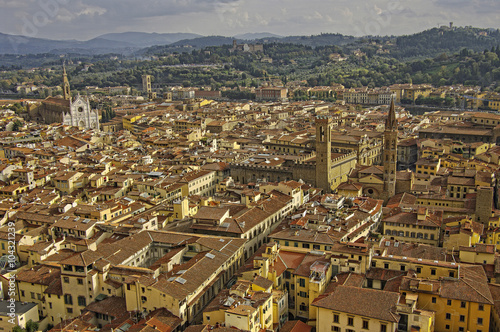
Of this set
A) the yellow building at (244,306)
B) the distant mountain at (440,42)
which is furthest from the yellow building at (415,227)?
the distant mountain at (440,42)

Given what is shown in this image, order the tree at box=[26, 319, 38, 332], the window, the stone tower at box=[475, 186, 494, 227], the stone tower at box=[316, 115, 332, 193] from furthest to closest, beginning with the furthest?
the stone tower at box=[316, 115, 332, 193], the stone tower at box=[475, 186, 494, 227], the window, the tree at box=[26, 319, 38, 332]

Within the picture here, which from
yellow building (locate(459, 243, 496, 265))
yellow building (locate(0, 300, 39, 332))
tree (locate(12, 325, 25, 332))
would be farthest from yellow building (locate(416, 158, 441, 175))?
tree (locate(12, 325, 25, 332))

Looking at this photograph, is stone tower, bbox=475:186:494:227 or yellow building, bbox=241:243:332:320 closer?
yellow building, bbox=241:243:332:320

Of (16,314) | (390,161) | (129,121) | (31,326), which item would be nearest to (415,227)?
(390,161)

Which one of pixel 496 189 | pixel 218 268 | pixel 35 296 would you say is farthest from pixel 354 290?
pixel 496 189

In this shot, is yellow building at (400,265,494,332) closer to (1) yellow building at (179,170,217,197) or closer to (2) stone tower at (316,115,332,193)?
(2) stone tower at (316,115,332,193)

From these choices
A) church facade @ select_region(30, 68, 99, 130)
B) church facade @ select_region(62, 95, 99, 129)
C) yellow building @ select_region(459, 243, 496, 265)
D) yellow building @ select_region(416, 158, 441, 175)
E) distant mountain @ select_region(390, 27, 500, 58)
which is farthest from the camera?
distant mountain @ select_region(390, 27, 500, 58)

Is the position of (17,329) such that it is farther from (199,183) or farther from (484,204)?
(484,204)
